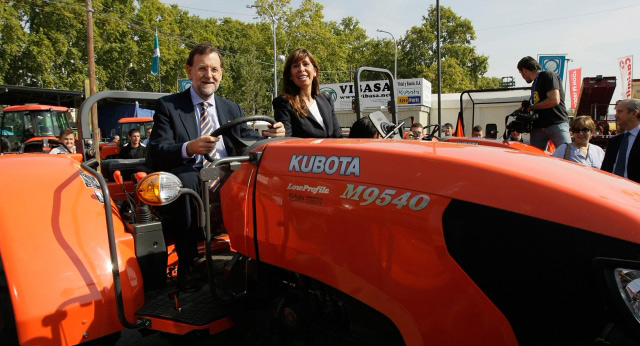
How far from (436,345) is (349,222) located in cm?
51

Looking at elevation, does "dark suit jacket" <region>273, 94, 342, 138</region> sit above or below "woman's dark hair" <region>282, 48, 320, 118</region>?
below

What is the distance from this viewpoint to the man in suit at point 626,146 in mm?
4020

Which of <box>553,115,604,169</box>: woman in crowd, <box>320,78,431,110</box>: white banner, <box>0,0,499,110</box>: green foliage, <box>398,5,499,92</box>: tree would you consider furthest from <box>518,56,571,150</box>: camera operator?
<box>398,5,499,92</box>: tree

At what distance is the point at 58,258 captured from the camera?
212cm

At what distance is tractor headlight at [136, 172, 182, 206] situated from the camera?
74.8 inches

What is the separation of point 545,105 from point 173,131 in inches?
138

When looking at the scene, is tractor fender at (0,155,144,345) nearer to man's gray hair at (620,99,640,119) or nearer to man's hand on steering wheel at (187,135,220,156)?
man's hand on steering wheel at (187,135,220,156)

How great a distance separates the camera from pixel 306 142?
2.06 m

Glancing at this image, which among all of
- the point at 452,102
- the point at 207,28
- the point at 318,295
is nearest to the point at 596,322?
the point at 318,295

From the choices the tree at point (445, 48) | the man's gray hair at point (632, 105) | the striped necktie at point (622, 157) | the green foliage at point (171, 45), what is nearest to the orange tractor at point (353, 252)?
the striped necktie at point (622, 157)

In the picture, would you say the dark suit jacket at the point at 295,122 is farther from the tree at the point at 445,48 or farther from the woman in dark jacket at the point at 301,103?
the tree at the point at 445,48

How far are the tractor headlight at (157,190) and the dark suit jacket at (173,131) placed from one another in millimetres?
693

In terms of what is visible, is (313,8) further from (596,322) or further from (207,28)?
(596,322)

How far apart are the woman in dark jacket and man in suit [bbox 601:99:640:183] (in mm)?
2810
